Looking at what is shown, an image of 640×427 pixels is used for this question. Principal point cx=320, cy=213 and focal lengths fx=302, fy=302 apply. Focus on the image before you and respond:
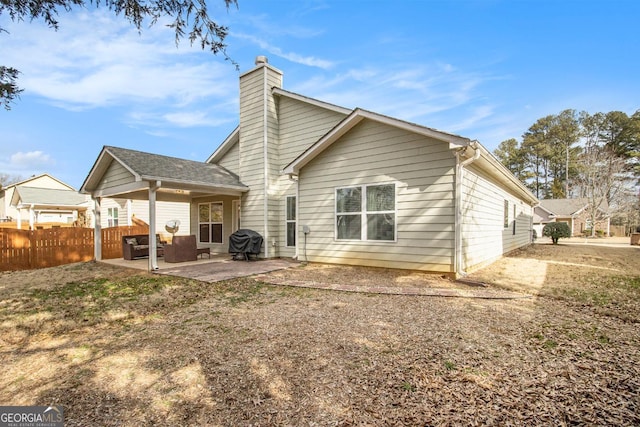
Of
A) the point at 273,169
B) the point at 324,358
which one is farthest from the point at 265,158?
the point at 324,358

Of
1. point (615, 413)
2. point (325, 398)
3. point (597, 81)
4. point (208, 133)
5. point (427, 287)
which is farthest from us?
point (208, 133)

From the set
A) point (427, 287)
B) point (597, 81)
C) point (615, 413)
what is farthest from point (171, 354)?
point (597, 81)

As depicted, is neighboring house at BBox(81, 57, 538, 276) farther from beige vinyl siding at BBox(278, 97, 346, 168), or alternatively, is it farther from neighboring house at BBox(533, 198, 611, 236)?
neighboring house at BBox(533, 198, 611, 236)

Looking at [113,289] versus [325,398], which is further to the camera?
[113,289]

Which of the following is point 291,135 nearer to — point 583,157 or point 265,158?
point 265,158

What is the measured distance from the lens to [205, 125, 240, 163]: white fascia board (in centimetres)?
1229

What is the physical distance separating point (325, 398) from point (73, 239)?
40.7 feet

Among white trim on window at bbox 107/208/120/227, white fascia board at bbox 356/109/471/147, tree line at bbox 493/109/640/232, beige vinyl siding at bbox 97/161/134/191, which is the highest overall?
tree line at bbox 493/109/640/232

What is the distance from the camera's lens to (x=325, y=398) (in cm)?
239

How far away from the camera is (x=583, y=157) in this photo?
30672mm

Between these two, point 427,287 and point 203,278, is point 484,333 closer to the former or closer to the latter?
point 427,287
